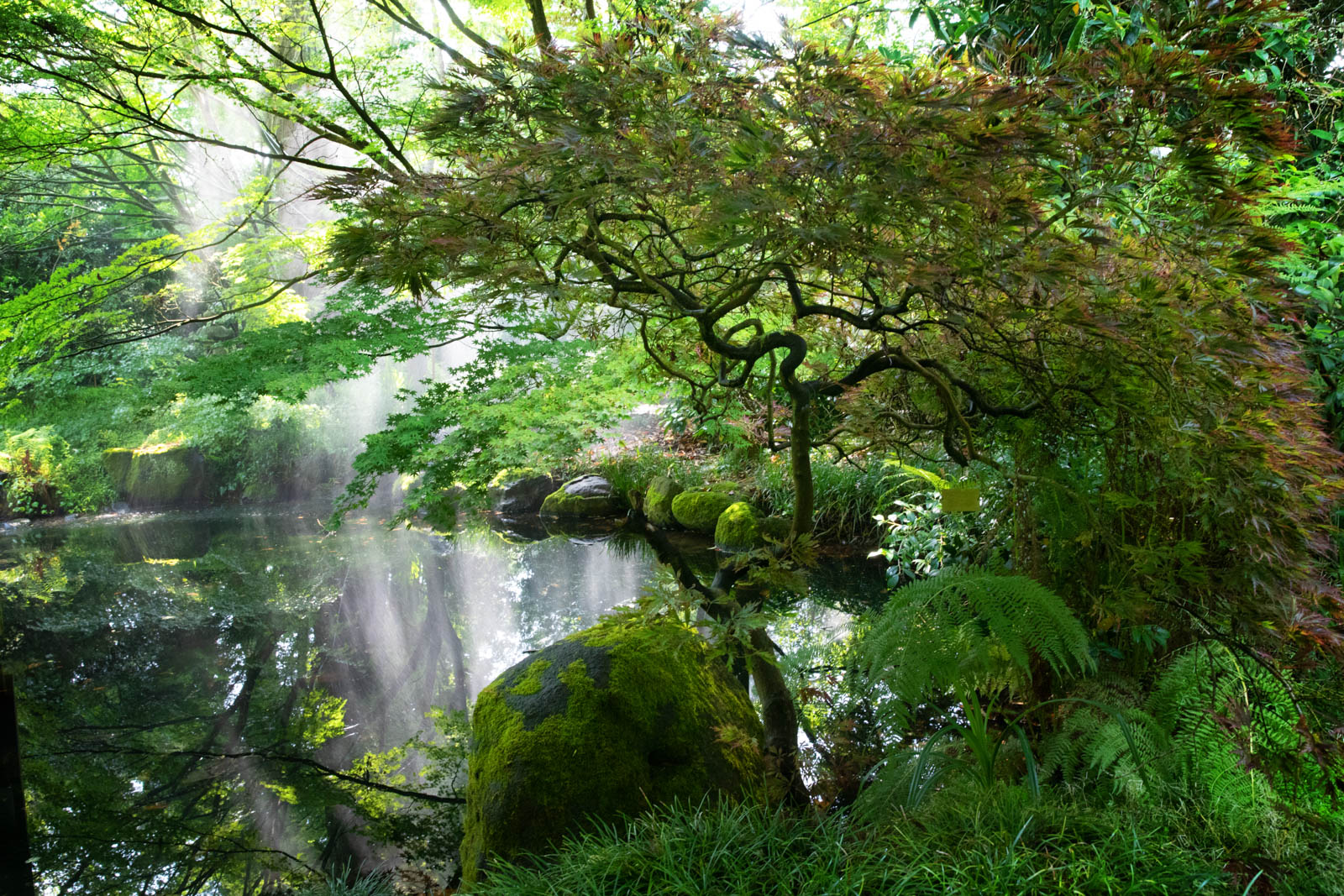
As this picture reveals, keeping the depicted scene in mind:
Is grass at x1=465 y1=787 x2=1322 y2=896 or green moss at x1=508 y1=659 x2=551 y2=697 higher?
green moss at x1=508 y1=659 x2=551 y2=697

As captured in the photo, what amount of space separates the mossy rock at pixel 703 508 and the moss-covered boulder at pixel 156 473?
315 inches

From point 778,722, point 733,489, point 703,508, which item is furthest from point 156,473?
point 778,722

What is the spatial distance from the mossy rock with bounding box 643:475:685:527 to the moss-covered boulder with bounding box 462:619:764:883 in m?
5.17

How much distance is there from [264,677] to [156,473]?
28.6ft

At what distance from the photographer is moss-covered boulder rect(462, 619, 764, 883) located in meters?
2.13

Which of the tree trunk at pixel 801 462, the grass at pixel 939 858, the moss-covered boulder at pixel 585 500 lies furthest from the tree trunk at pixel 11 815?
the moss-covered boulder at pixel 585 500

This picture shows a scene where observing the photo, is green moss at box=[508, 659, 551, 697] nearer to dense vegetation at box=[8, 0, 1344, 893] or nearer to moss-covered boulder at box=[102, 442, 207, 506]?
dense vegetation at box=[8, 0, 1344, 893]

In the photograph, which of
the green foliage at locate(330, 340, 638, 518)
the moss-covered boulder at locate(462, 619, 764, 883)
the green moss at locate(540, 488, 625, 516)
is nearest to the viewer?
the moss-covered boulder at locate(462, 619, 764, 883)

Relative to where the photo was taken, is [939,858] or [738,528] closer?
[939,858]

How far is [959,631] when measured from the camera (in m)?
2.00

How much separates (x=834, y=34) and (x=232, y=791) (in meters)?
3.34

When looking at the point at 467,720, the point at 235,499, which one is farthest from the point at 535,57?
the point at 235,499

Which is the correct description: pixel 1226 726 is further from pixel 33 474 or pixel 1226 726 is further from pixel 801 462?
pixel 33 474

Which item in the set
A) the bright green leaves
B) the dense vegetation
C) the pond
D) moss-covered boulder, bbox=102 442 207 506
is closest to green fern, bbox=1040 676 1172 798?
the dense vegetation
